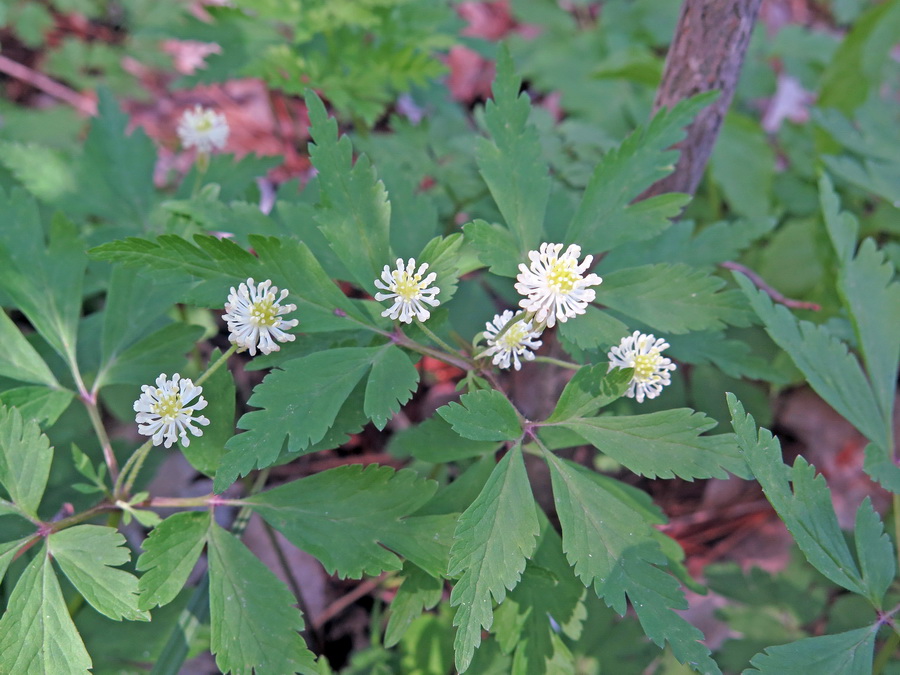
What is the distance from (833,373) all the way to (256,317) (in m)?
1.36

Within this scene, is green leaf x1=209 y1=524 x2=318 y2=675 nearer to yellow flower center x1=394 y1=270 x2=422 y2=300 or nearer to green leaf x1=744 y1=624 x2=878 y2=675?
yellow flower center x1=394 y1=270 x2=422 y2=300

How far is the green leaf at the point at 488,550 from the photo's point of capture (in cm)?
115

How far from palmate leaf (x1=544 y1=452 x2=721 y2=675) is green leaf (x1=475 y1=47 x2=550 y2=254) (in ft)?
1.79

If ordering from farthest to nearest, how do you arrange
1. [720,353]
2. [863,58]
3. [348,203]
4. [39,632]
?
[863,58] < [720,353] < [348,203] < [39,632]

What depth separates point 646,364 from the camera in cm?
134

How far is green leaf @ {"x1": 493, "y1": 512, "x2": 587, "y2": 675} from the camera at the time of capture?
145cm

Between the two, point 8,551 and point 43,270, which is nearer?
point 8,551

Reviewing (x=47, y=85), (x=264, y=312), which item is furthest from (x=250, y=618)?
(x=47, y=85)

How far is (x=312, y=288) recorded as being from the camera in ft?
4.53

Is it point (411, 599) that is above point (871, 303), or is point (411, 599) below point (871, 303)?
below

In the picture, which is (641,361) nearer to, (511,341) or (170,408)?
(511,341)

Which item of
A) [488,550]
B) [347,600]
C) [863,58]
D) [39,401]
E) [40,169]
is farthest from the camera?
[863,58]

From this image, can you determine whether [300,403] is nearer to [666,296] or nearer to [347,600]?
[666,296]

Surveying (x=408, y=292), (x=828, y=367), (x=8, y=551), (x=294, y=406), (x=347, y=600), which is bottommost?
(x=347, y=600)
